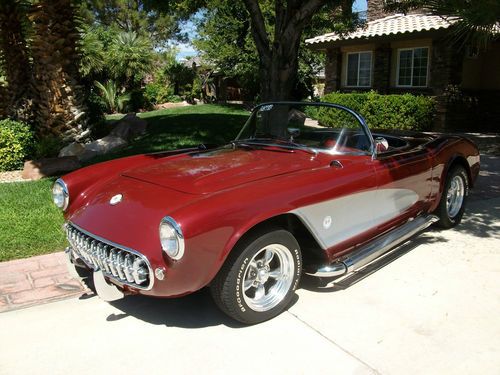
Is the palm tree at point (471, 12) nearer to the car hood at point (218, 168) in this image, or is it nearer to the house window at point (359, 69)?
the car hood at point (218, 168)

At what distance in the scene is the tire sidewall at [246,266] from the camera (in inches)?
116

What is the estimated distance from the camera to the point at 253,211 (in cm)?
292

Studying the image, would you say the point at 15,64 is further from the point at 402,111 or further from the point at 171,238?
the point at 402,111

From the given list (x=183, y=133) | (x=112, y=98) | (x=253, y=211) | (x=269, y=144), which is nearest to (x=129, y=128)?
(x=183, y=133)

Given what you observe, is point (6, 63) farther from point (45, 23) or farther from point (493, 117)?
point (493, 117)

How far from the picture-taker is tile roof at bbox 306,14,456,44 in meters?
13.3

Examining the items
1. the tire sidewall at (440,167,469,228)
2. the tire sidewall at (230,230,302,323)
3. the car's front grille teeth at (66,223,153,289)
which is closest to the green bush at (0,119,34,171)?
the car's front grille teeth at (66,223,153,289)

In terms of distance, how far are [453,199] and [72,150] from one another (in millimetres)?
7019

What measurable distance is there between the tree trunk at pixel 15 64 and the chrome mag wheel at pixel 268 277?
26.7 ft

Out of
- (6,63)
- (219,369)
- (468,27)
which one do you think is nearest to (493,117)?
(468,27)

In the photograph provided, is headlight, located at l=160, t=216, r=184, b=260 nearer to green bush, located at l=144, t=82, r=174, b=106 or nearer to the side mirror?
the side mirror

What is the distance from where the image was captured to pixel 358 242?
3.72 metres

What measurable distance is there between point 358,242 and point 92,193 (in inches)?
83.1

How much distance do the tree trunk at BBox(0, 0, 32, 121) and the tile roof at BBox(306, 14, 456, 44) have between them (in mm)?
7609
